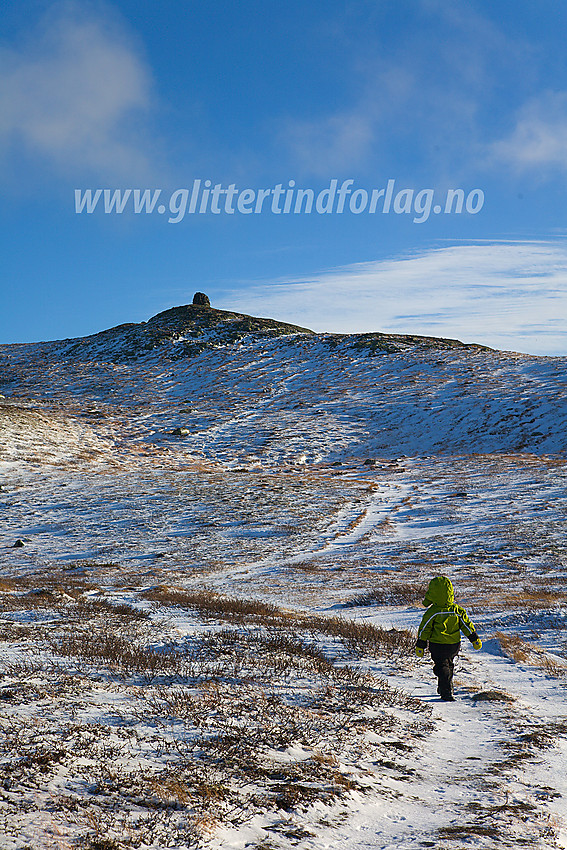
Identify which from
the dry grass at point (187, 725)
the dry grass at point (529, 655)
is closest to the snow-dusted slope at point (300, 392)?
the dry grass at point (529, 655)

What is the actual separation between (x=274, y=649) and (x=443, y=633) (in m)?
2.79

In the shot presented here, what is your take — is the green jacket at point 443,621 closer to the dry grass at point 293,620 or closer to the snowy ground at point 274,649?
the snowy ground at point 274,649

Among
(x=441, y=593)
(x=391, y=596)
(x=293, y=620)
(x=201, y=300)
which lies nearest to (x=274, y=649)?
(x=441, y=593)

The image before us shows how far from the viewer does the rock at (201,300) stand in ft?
346

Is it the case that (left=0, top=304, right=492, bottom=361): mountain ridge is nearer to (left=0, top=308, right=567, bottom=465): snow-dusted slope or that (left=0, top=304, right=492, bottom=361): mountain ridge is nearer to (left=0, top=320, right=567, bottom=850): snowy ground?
(left=0, top=308, right=567, bottom=465): snow-dusted slope

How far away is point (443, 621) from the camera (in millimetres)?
8461

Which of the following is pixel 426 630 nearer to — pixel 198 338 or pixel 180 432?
pixel 180 432

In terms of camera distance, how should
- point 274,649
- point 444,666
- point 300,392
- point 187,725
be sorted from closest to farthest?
point 187,725
point 444,666
point 274,649
point 300,392

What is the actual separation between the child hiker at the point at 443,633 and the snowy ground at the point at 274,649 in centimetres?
41

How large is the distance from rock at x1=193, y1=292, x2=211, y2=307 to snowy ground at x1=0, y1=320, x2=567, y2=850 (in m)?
64.0

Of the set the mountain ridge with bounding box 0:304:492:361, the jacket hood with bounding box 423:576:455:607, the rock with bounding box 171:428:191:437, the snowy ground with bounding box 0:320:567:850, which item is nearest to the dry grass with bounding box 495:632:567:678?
the snowy ground with bounding box 0:320:567:850

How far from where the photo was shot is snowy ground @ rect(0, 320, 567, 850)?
186 inches

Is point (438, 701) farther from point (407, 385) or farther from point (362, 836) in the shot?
point (407, 385)

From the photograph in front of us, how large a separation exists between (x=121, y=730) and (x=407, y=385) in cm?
5929
